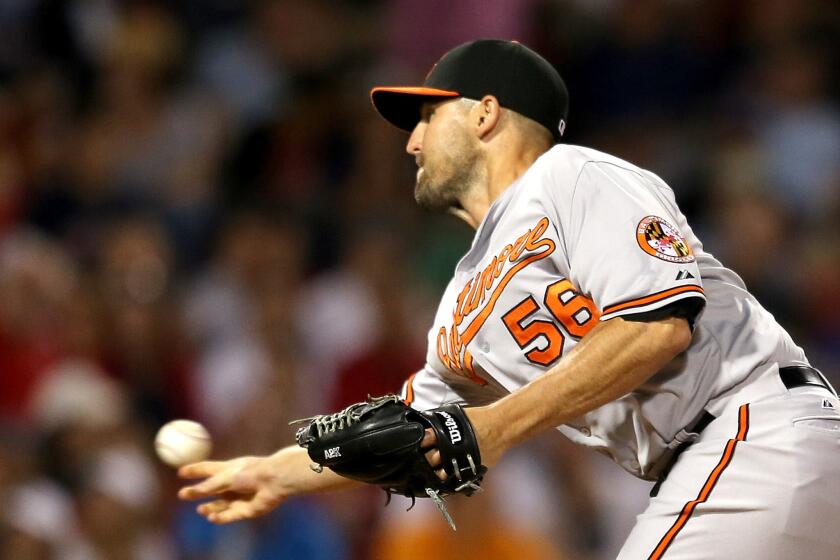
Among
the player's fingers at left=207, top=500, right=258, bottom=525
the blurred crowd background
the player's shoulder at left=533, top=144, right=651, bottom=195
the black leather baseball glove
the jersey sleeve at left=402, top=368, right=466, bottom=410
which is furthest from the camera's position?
the blurred crowd background

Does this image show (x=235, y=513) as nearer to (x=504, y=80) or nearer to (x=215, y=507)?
(x=215, y=507)

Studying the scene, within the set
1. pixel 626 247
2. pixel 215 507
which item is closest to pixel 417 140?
pixel 626 247

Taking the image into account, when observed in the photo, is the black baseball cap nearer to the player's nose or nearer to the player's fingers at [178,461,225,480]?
the player's nose

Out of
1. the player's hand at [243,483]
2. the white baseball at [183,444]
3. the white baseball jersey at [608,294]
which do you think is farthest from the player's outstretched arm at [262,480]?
the white baseball jersey at [608,294]

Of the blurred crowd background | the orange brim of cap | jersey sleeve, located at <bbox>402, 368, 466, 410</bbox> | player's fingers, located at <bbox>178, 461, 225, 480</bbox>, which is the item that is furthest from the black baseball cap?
the blurred crowd background

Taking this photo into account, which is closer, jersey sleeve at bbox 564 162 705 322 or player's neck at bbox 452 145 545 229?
jersey sleeve at bbox 564 162 705 322

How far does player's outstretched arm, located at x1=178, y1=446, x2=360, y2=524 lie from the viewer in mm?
3703

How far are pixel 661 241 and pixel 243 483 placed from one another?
4.67ft

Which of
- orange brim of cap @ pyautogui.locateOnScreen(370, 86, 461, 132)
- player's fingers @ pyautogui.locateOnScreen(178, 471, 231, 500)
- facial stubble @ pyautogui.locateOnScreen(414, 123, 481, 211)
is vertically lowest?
player's fingers @ pyautogui.locateOnScreen(178, 471, 231, 500)

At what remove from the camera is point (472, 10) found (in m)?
8.23

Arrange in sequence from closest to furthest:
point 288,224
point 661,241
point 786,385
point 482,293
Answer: point 661,241 < point 786,385 < point 482,293 < point 288,224

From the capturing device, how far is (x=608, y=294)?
9.76 ft

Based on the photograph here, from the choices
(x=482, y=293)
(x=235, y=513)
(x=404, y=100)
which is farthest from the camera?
(x=404, y=100)

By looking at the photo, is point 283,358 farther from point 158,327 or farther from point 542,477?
point 542,477
